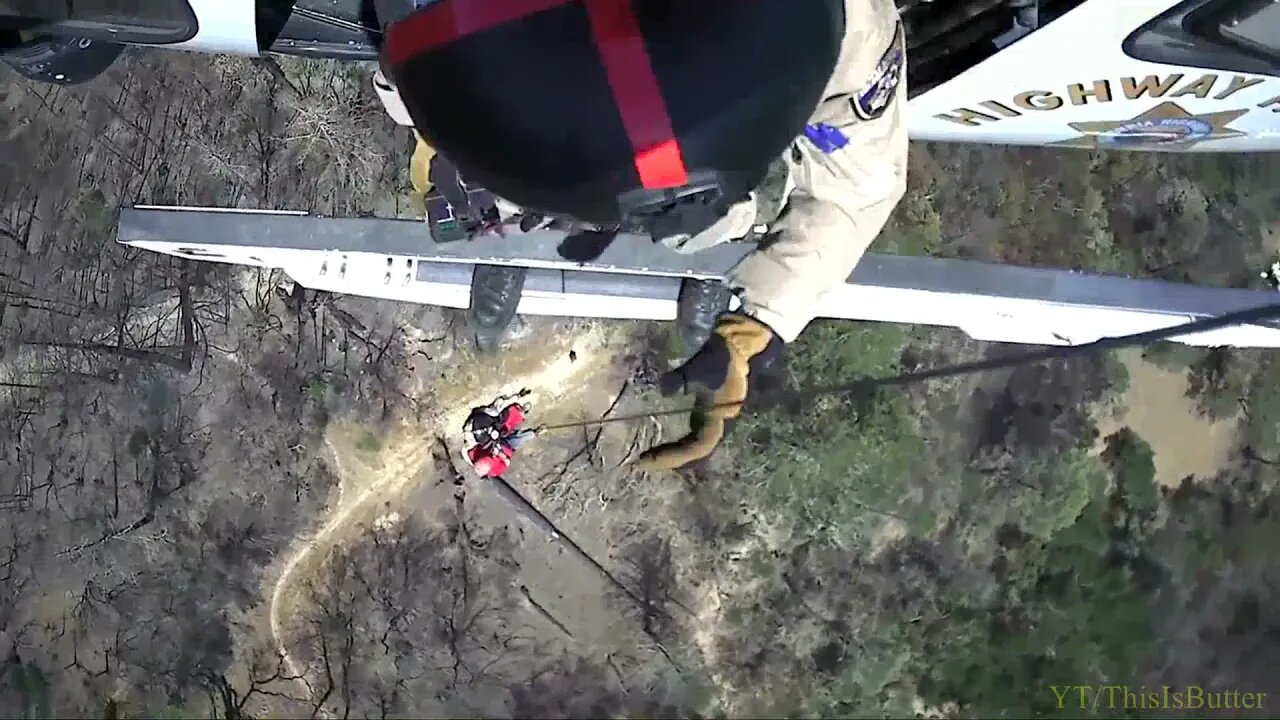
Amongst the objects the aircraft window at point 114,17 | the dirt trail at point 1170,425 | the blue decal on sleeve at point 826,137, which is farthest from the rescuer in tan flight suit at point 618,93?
the dirt trail at point 1170,425

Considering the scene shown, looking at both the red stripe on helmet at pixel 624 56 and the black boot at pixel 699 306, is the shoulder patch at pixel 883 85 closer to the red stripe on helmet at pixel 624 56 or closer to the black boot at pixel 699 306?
the red stripe on helmet at pixel 624 56

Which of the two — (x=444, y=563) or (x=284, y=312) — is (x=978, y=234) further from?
(x=284, y=312)

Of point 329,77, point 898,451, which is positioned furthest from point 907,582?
point 329,77

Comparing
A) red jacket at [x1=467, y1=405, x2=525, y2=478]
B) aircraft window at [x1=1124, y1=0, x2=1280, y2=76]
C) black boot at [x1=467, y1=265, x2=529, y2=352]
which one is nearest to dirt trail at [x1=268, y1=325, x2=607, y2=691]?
red jacket at [x1=467, y1=405, x2=525, y2=478]

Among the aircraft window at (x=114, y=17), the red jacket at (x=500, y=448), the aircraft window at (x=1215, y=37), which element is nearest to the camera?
the aircraft window at (x=1215, y=37)

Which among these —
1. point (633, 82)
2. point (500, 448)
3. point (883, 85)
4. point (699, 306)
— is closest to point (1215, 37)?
point (883, 85)

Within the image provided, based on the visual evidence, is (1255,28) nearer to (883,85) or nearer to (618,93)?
A: (883,85)

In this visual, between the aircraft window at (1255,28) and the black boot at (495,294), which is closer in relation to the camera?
the aircraft window at (1255,28)
